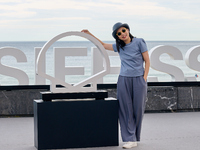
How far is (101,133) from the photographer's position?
5383mm

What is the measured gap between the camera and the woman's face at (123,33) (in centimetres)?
536

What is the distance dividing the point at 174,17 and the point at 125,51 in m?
42.6

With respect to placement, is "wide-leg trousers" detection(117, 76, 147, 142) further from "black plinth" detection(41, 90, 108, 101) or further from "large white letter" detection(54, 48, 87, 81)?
"large white letter" detection(54, 48, 87, 81)

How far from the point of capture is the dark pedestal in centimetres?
523

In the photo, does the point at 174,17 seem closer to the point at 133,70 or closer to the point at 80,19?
the point at 80,19

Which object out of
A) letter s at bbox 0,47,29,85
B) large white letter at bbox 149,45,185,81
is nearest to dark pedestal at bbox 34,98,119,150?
letter s at bbox 0,47,29,85

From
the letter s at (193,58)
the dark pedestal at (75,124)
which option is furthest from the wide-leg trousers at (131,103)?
the letter s at (193,58)

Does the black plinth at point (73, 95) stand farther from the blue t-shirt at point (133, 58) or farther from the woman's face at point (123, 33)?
the woman's face at point (123, 33)

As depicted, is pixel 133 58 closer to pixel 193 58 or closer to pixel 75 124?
pixel 75 124

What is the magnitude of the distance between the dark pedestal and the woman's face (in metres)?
0.77

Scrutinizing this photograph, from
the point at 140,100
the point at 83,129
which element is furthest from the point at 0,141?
the point at 140,100

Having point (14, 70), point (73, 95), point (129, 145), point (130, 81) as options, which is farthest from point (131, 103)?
point (14, 70)

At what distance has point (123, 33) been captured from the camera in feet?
17.6

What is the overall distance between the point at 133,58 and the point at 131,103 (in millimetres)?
558
